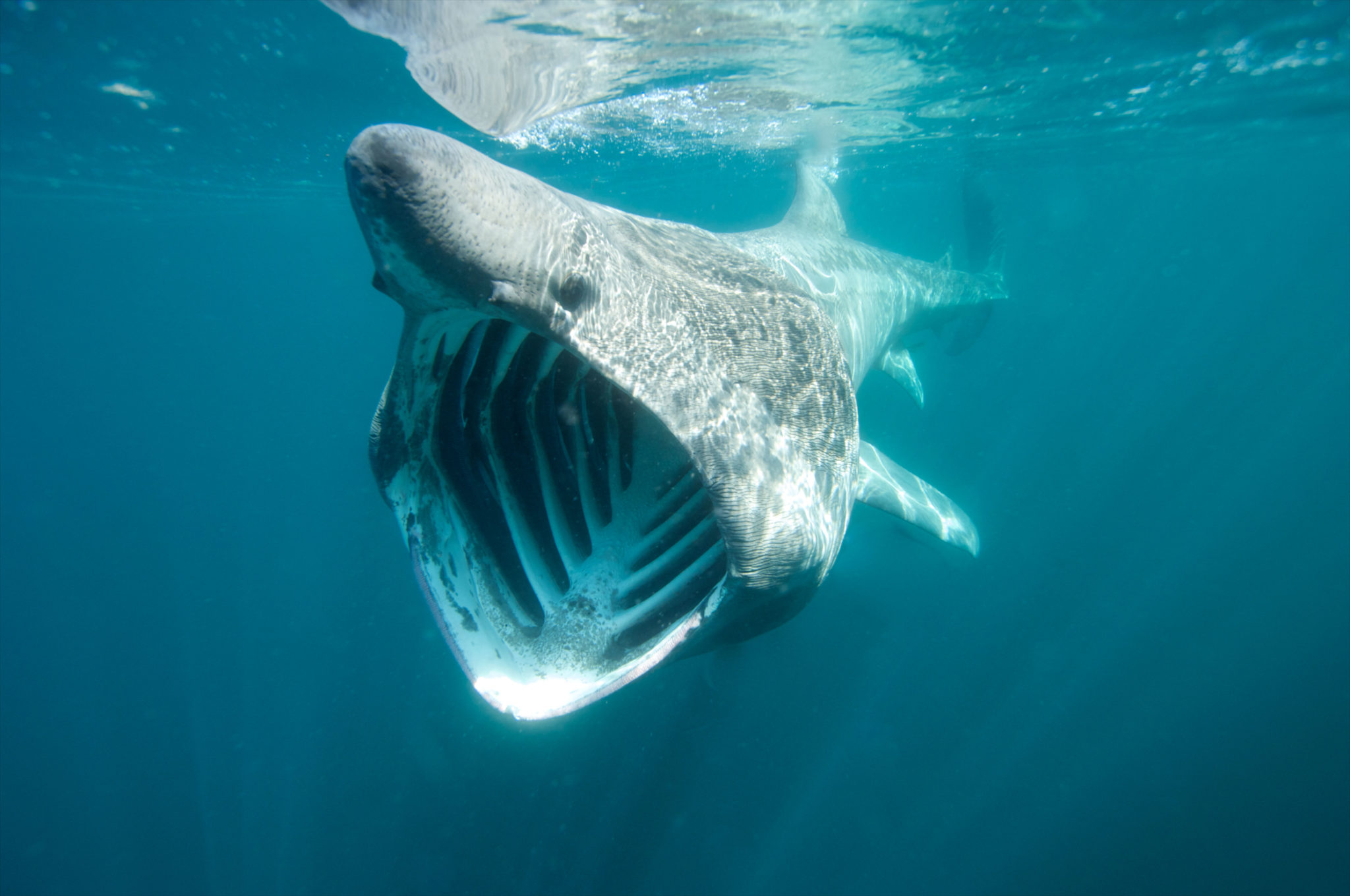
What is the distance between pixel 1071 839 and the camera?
309 inches

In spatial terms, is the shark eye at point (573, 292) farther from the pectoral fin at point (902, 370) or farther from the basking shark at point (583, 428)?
the pectoral fin at point (902, 370)

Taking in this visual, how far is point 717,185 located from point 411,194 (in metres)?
27.3

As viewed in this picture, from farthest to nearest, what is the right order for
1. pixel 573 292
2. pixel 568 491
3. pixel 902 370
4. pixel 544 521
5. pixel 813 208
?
1. pixel 902 370
2. pixel 813 208
3. pixel 568 491
4. pixel 544 521
5. pixel 573 292

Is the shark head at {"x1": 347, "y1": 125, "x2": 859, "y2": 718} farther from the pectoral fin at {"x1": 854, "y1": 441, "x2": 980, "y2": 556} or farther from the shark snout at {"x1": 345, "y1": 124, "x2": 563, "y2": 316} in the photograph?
the pectoral fin at {"x1": 854, "y1": 441, "x2": 980, "y2": 556}

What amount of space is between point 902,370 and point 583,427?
6.64 m

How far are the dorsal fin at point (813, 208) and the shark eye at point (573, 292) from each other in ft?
18.0

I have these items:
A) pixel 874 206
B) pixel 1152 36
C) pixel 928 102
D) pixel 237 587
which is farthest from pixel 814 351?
pixel 874 206

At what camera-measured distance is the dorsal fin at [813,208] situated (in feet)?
22.8

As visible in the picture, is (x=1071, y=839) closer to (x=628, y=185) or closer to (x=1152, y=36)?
(x=1152, y=36)

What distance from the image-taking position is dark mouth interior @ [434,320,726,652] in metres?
2.43

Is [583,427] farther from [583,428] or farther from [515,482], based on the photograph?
[515,482]

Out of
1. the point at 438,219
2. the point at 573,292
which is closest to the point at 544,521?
the point at 573,292

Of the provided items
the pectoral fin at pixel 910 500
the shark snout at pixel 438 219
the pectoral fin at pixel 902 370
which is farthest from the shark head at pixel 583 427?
the pectoral fin at pixel 902 370

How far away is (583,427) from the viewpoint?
304 centimetres
